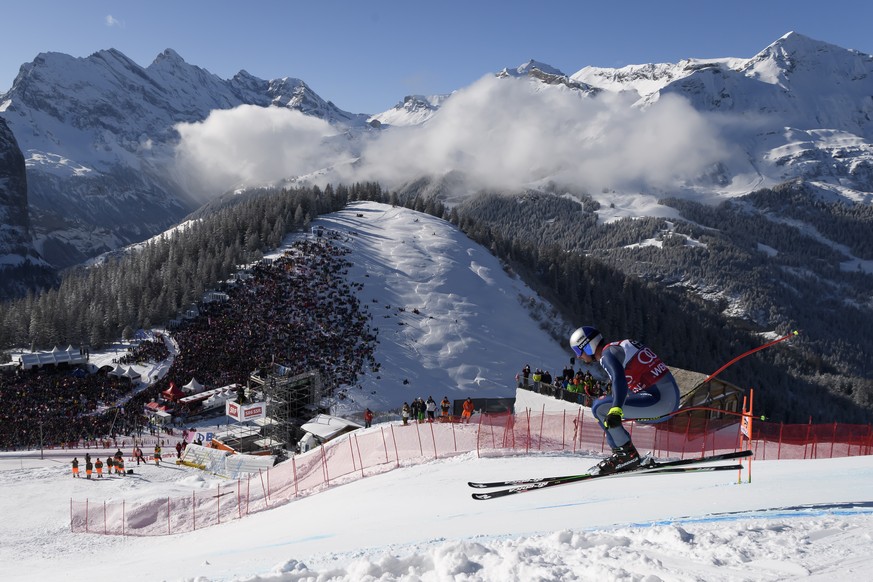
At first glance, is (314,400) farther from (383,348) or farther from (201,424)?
(383,348)

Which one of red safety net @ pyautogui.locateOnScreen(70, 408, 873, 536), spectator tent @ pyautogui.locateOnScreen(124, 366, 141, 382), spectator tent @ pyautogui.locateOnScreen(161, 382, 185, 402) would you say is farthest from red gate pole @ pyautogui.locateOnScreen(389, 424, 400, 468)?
spectator tent @ pyautogui.locateOnScreen(124, 366, 141, 382)

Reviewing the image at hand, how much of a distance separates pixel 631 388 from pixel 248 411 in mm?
30324

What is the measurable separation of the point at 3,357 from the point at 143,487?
49.7 metres

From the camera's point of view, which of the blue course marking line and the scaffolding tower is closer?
the blue course marking line

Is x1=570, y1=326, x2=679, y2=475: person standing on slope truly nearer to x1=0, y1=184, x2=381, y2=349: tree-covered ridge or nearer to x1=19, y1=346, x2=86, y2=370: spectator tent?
x1=19, y1=346, x2=86, y2=370: spectator tent

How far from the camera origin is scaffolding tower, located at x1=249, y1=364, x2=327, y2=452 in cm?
3609

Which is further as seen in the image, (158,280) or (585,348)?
(158,280)

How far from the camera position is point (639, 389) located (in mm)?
10094

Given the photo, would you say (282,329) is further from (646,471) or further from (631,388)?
(646,471)

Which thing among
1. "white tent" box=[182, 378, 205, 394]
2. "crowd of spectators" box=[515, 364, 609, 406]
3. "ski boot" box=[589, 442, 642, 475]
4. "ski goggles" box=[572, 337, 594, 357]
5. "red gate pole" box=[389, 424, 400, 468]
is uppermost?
"ski goggles" box=[572, 337, 594, 357]

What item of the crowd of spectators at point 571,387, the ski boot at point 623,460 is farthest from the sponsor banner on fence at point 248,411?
the ski boot at point 623,460

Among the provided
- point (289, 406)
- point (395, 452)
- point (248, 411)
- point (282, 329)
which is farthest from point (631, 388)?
point (282, 329)

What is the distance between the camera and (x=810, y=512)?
25.0 ft

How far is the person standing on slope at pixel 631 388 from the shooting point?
985cm
